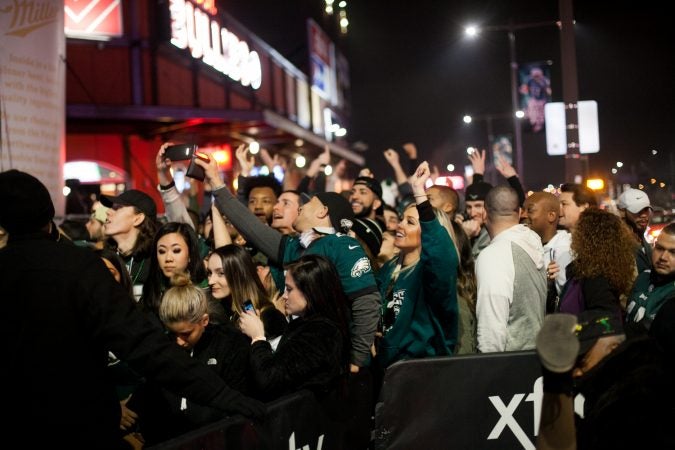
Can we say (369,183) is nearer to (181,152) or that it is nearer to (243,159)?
(243,159)

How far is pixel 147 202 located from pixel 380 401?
10.2 feet

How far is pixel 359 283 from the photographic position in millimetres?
5109

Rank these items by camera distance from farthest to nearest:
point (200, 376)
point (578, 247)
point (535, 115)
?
point (535, 115) < point (578, 247) < point (200, 376)

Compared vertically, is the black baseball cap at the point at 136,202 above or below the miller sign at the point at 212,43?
below

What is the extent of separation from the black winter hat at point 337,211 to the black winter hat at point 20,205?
298cm

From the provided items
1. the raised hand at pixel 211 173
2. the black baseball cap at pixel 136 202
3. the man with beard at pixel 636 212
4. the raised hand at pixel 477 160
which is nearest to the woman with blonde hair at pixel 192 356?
the raised hand at pixel 211 173

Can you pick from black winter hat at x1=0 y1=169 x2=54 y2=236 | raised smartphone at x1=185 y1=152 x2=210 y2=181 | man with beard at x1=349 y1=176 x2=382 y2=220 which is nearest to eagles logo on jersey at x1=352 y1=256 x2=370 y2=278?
raised smartphone at x1=185 y1=152 x2=210 y2=181

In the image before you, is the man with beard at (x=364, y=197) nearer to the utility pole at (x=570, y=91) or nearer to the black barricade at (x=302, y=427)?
the black barricade at (x=302, y=427)

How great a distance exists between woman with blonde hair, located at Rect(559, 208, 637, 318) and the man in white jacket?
33cm

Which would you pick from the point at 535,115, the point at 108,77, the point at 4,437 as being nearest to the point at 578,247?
the point at 4,437

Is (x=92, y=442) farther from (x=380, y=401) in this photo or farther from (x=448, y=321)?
(x=448, y=321)

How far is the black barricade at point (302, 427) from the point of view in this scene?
338 cm

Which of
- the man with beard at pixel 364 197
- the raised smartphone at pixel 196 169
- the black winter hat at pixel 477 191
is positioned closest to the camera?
the raised smartphone at pixel 196 169

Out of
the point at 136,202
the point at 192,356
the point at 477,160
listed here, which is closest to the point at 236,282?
the point at 192,356
